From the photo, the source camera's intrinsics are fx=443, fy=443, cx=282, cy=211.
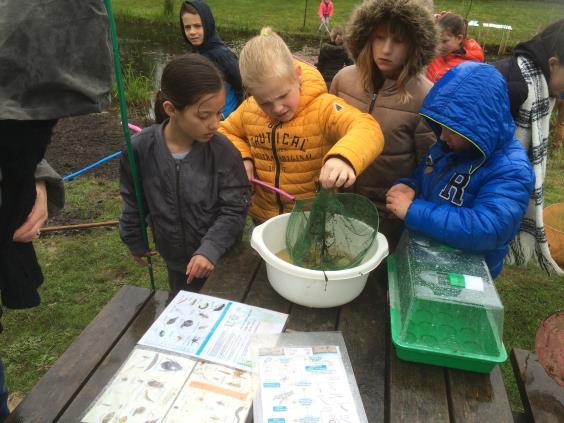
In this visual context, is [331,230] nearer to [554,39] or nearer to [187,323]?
[187,323]

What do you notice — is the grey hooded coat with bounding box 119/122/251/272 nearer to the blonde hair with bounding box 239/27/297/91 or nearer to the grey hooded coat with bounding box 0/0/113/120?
the blonde hair with bounding box 239/27/297/91

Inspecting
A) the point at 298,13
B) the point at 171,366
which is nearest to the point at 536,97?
the point at 171,366

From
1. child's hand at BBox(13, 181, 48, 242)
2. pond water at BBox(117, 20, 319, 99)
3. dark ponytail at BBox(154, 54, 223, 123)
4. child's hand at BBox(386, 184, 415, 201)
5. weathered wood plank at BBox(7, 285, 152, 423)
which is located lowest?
pond water at BBox(117, 20, 319, 99)

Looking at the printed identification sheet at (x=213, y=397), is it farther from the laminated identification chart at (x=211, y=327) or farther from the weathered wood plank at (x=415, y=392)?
the weathered wood plank at (x=415, y=392)

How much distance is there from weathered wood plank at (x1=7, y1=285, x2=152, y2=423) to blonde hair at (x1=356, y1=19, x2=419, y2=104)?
4.42 ft

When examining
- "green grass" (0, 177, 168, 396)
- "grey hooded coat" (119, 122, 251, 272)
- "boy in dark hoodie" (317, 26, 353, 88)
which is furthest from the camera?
"boy in dark hoodie" (317, 26, 353, 88)

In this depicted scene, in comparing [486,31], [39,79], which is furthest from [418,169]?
[486,31]

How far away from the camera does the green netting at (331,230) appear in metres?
1.60

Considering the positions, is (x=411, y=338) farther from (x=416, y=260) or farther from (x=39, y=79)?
(x=39, y=79)

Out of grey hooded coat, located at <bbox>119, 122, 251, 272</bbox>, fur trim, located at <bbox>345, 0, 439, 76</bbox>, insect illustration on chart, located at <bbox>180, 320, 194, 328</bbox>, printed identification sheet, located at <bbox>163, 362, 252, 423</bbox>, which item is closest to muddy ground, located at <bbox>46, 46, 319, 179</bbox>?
grey hooded coat, located at <bbox>119, 122, 251, 272</bbox>

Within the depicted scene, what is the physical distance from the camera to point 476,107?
1.52 metres

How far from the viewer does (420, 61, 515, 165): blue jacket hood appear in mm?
1520

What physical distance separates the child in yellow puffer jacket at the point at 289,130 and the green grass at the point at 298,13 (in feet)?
42.2

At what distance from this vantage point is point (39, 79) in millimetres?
869
